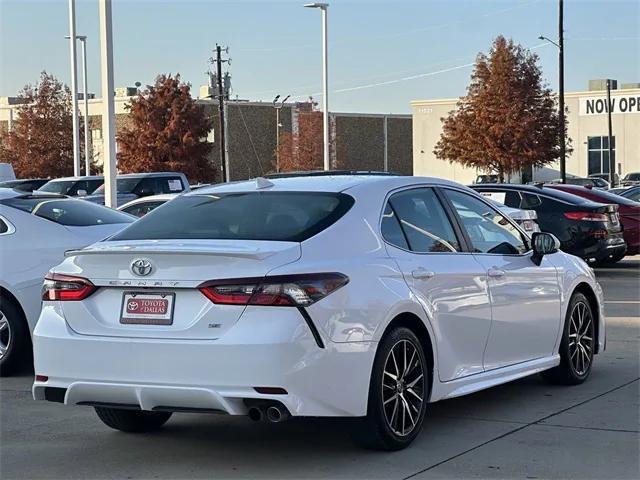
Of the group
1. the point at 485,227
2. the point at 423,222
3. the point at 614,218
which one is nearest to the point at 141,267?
the point at 423,222

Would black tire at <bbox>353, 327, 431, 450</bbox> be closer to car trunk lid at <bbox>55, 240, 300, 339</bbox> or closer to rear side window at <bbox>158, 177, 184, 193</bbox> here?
car trunk lid at <bbox>55, 240, 300, 339</bbox>

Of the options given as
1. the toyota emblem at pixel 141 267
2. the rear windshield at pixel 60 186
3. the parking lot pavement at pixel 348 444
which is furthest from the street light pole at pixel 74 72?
the toyota emblem at pixel 141 267

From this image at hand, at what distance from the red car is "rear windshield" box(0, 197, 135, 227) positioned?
10.4m

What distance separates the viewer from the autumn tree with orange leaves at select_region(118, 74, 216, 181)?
210 feet

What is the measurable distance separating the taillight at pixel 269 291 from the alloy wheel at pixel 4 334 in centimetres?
401

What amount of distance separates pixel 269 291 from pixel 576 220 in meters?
12.5

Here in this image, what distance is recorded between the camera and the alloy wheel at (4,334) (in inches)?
372

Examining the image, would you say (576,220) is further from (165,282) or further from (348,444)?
(165,282)

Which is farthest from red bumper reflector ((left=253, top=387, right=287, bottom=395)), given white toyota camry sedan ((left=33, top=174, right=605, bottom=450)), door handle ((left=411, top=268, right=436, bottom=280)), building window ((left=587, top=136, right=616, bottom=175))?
building window ((left=587, top=136, right=616, bottom=175))

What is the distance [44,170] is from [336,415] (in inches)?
2254

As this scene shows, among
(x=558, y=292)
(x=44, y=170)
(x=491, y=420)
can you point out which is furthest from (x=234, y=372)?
(x=44, y=170)

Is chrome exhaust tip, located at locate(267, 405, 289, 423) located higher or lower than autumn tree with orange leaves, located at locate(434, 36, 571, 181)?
lower

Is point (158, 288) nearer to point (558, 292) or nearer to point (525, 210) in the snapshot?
point (558, 292)

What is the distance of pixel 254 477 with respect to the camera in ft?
20.0
